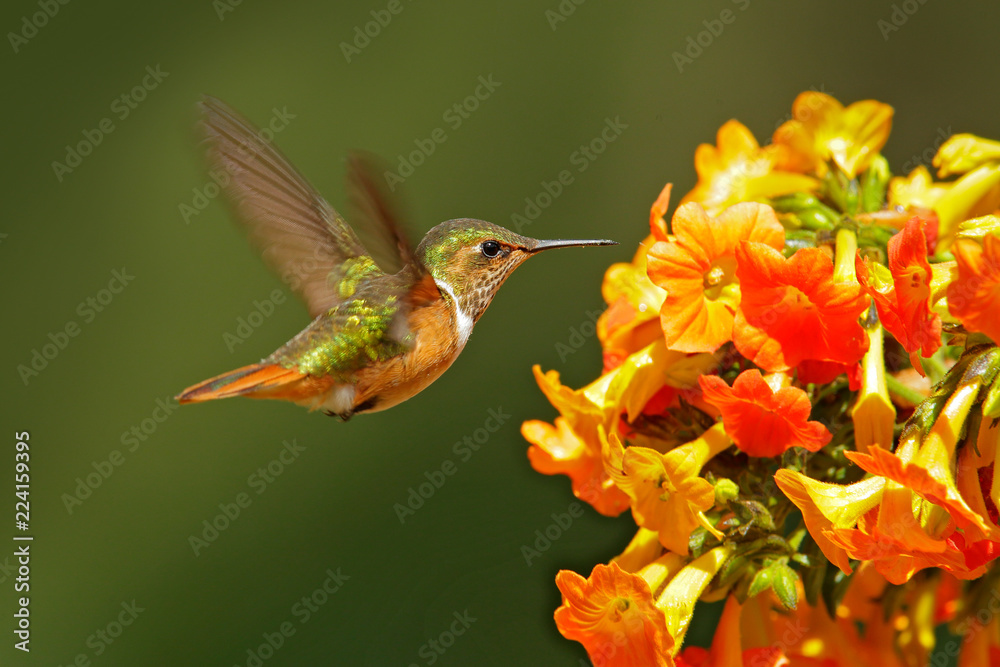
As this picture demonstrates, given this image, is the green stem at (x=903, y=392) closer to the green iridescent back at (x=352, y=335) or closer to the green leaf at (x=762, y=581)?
the green leaf at (x=762, y=581)

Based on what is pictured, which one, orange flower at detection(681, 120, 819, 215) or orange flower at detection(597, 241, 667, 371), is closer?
orange flower at detection(597, 241, 667, 371)

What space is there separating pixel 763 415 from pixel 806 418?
6 centimetres

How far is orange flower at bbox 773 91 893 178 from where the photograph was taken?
5.98 feet

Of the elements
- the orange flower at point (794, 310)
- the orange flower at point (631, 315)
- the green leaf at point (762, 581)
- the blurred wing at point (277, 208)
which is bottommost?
the green leaf at point (762, 581)

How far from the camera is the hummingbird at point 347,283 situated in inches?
64.7

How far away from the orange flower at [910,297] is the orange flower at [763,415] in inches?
6.1

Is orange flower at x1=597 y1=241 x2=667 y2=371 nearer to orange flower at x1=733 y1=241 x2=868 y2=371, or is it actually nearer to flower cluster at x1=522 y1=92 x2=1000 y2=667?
flower cluster at x1=522 y1=92 x2=1000 y2=667

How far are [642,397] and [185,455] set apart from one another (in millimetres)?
3256

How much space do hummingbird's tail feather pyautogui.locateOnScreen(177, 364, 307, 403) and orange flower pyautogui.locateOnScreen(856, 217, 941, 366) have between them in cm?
102

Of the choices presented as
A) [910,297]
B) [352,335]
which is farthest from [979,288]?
[352,335]

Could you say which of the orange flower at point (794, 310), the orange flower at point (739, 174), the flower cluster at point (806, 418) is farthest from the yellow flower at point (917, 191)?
the orange flower at point (794, 310)

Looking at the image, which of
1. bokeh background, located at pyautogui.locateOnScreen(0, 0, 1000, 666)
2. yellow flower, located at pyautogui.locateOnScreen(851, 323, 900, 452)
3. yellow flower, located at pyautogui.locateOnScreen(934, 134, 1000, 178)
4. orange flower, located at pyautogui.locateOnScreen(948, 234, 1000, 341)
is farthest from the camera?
bokeh background, located at pyautogui.locateOnScreen(0, 0, 1000, 666)

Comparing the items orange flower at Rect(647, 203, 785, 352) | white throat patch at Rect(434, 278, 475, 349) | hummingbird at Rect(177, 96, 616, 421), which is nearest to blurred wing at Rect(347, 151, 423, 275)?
hummingbird at Rect(177, 96, 616, 421)

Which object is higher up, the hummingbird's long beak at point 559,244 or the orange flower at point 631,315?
the hummingbird's long beak at point 559,244
